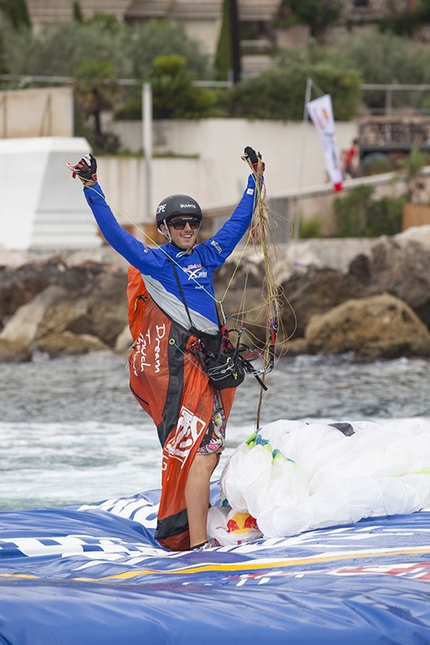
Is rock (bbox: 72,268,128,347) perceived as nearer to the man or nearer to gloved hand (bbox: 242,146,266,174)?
gloved hand (bbox: 242,146,266,174)

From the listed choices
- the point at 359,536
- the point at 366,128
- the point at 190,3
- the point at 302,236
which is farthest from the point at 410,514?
the point at 190,3

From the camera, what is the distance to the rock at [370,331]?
14.5 m

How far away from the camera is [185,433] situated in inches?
179

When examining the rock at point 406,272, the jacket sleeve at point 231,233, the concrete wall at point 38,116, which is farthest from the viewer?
the concrete wall at point 38,116

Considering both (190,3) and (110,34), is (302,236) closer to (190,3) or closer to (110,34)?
(110,34)

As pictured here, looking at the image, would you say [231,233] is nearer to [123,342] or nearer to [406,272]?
[123,342]

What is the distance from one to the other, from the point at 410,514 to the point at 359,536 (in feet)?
1.19

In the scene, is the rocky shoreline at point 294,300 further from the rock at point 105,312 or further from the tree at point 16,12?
the tree at point 16,12

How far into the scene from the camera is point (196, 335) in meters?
4.66

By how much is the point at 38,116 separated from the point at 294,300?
574 cm

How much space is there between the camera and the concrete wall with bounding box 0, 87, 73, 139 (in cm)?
1820

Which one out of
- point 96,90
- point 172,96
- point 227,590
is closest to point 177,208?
point 227,590

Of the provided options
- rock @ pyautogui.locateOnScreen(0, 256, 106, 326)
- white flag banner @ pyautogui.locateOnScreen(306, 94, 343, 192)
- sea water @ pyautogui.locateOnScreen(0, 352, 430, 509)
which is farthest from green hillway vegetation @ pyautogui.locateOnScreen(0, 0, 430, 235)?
sea water @ pyautogui.locateOnScreen(0, 352, 430, 509)

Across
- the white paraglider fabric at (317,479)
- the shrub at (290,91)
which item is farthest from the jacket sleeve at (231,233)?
the shrub at (290,91)
